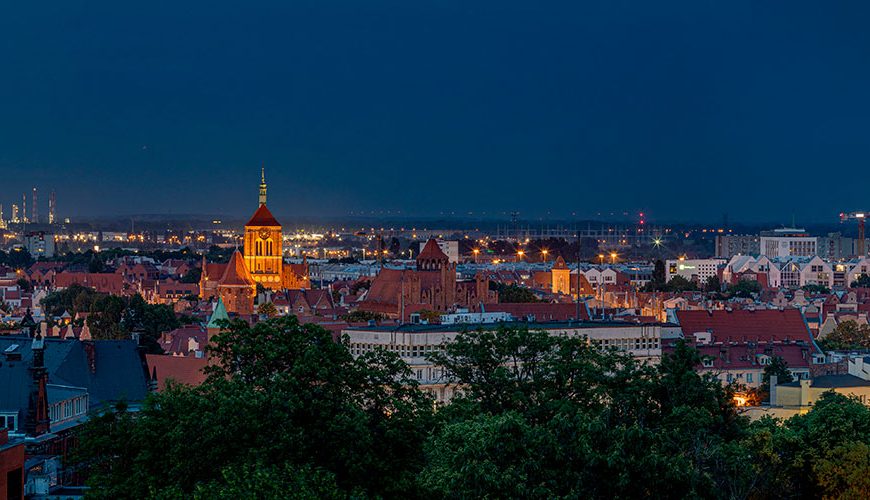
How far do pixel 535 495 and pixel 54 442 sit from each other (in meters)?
17.0

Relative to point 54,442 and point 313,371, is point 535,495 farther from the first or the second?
point 54,442

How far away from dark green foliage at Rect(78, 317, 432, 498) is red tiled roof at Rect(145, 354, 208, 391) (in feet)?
72.4

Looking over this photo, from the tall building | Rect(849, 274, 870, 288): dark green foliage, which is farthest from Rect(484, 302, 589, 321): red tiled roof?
Rect(849, 274, 870, 288): dark green foliage

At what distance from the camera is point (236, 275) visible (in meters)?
128

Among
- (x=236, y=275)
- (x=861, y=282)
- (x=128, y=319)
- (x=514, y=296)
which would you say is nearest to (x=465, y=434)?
(x=128, y=319)

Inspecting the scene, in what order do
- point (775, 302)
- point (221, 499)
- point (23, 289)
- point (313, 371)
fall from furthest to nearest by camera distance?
point (23, 289) → point (775, 302) → point (313, 371) → point (221, 499)

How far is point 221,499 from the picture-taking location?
1123 inches

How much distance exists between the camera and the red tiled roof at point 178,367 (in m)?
57.4

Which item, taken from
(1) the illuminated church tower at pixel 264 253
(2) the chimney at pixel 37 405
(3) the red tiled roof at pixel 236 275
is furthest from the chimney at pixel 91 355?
(1) the illuminated church tower at pixel 264 253

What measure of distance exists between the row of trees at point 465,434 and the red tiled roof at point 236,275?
88620 millimetres

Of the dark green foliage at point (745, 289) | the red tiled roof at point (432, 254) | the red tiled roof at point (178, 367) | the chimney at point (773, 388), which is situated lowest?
the chimney at point (773, 388)

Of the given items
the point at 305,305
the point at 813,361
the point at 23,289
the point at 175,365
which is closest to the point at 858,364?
the point at 813,361

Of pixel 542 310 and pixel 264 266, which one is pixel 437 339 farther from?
pixel 264 266

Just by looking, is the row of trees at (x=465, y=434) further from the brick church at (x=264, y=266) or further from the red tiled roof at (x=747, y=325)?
the brick church at (x=264, y=266)
